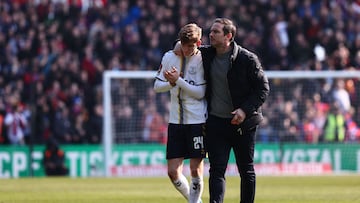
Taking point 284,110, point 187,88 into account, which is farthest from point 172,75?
point 284,110

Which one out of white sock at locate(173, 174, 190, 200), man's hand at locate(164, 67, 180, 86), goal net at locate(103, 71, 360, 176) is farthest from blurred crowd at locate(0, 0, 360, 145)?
man's hand at locate(164, 67, 180, 86)

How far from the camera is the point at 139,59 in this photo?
31594 millimetres

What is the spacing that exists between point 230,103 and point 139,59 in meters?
19.9

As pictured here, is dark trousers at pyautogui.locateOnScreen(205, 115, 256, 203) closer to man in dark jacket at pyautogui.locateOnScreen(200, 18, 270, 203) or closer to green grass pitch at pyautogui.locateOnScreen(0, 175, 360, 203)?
man in dark jacket at pyautogui.locateOnScreen(200, 18, 270, 203)

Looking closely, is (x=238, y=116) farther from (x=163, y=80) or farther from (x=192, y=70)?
(x=163, y=80)

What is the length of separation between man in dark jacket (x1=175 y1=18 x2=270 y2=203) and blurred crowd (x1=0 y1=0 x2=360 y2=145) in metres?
15.9

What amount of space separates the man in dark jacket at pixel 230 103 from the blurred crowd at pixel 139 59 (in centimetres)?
1589

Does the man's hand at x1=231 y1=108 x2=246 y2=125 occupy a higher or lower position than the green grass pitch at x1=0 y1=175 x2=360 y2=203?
higher

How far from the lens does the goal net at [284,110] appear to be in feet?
91.8

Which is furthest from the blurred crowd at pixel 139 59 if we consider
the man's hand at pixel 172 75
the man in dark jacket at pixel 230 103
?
the man in dark jacket at pixel 230 103

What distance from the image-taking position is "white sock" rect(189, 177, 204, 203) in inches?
484

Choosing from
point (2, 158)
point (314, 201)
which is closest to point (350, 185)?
point (314, 201)

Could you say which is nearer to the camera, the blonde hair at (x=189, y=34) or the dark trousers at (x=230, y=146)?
the dark trousers at (x=230, y=146)

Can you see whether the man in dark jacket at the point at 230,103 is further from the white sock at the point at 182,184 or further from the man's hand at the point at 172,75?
the white sock at the point at 182,184
